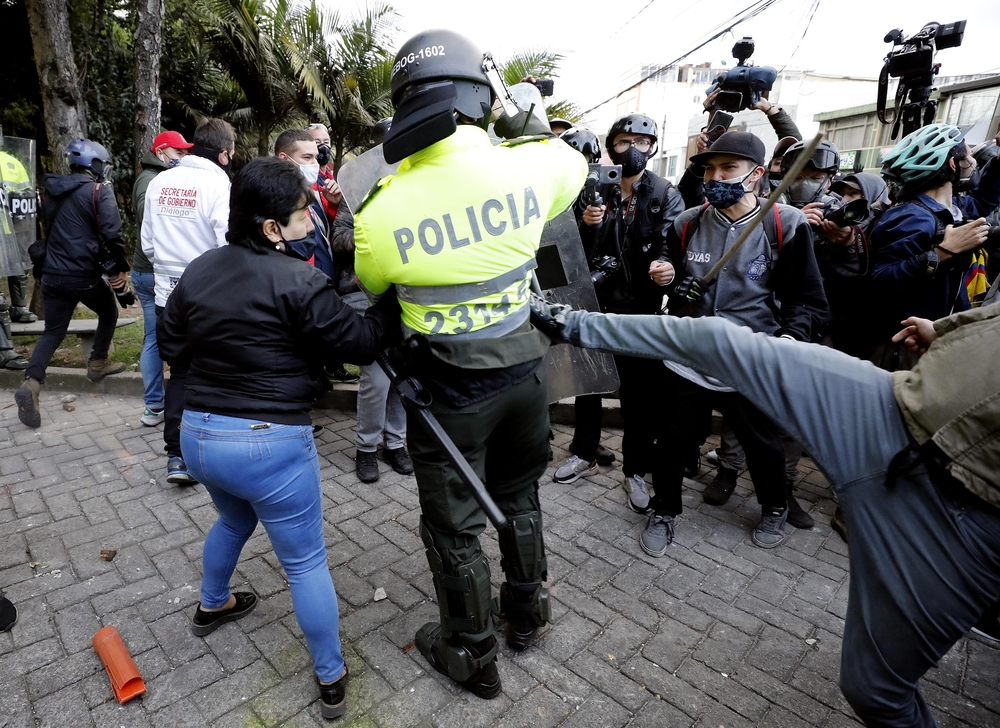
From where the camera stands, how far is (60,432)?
15.0ft

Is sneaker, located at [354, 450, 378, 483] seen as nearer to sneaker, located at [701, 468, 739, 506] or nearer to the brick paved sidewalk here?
the brick paved sidewalk

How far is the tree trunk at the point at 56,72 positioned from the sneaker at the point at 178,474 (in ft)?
15.2

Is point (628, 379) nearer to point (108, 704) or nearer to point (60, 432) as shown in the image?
point (108, 704)

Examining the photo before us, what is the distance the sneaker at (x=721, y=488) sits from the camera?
12.3ft

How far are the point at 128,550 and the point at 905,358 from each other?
14.4ft

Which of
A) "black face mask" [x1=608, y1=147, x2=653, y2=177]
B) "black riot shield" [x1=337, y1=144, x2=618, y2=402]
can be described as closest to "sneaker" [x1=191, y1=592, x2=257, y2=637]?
"black riot shield" [x1=337, y1=144, x2=618, y2=402]

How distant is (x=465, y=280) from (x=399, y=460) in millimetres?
2431

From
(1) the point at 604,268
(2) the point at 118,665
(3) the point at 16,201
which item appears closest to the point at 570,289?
(1) the point at 604,268

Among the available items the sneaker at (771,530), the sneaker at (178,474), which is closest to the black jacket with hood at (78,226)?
the sneaker at (178,474)

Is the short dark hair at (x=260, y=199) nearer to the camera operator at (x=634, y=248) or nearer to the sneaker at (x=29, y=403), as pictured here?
the camera operator at (x=634, y=248)

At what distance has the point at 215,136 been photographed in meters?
4.07

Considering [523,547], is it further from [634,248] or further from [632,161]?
[632,161]

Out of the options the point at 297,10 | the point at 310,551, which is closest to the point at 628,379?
the point at 310,551

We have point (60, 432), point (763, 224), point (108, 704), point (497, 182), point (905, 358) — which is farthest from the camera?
point (60, 432)
